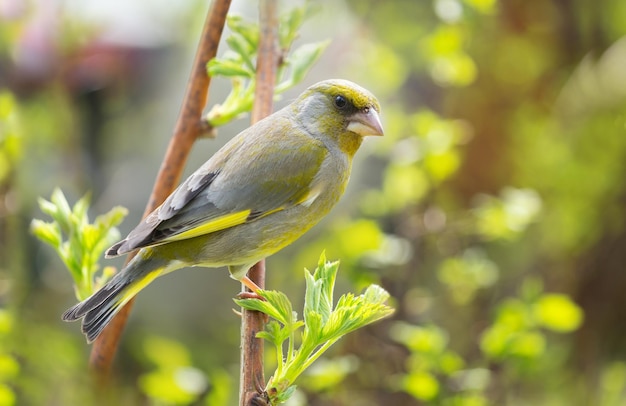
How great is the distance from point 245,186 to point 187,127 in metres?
0.18

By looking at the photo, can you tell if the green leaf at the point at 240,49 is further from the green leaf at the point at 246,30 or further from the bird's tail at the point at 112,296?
the bird's tail at the point at 112,296

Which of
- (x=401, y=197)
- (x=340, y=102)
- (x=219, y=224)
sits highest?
(x=340, y=102)

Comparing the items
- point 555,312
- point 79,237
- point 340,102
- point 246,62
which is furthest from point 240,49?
point 555,312

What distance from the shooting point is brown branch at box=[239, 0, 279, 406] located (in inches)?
35.1

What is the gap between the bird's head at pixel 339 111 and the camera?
4.33 ft

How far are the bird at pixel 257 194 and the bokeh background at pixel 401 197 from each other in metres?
0.26

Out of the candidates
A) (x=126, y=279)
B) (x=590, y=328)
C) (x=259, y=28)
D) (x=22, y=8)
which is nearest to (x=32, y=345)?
(x=126, y=279)

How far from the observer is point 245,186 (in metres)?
1.26

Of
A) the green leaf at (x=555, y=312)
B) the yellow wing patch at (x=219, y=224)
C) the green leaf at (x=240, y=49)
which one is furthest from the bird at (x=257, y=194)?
the green leaf at (x=555, y=312)

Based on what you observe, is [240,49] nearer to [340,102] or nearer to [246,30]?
[246,30]

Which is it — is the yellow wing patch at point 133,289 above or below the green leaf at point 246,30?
below

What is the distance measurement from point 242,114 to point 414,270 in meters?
0.77

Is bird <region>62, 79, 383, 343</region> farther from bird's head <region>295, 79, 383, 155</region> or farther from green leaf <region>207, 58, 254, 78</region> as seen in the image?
green leaf <region>207, 58, 254, 78</region>

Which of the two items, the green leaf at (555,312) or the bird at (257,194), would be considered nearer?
the bird at (257,194)
